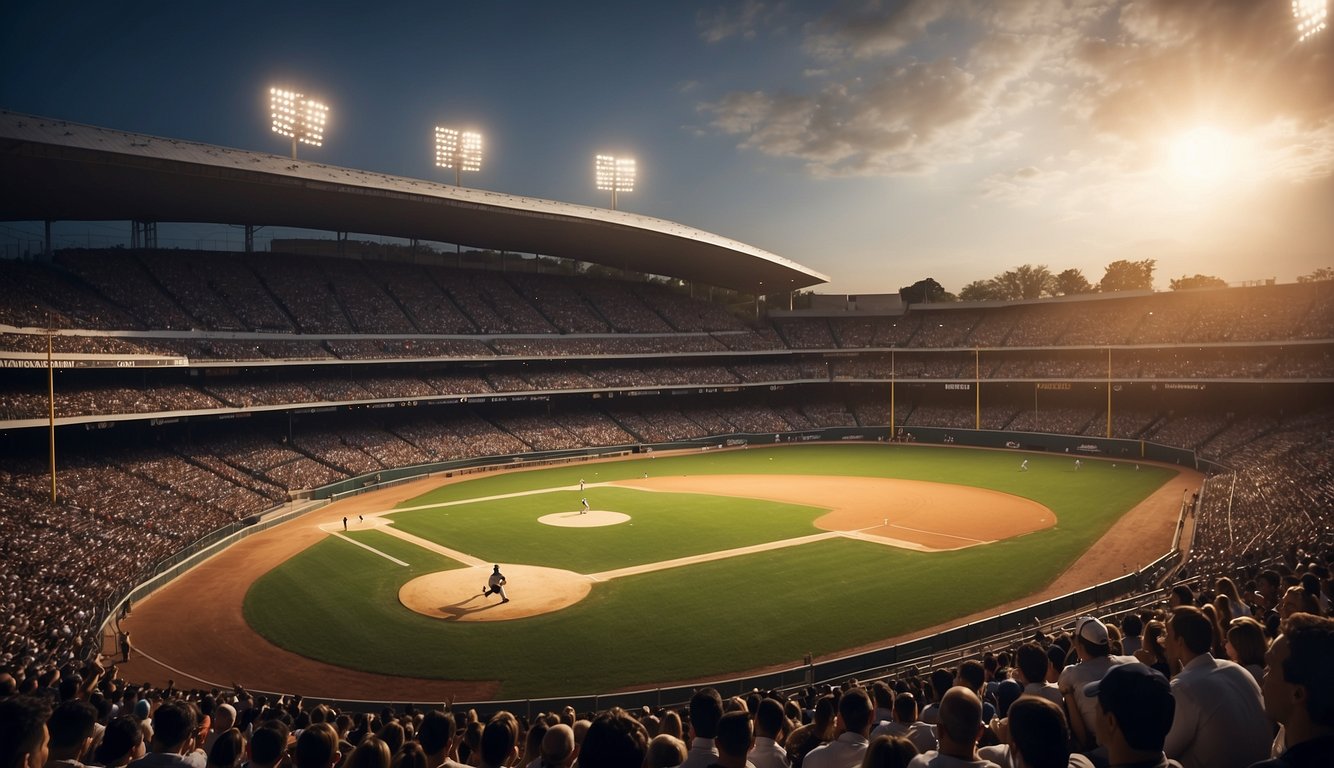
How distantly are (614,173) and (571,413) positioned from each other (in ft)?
72.2

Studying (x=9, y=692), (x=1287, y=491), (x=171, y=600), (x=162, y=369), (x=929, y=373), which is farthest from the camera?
(x=929, y=373)

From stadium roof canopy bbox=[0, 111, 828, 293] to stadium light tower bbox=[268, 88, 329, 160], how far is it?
4075 mm

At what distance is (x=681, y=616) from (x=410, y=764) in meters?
19.1

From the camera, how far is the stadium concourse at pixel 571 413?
326 inches

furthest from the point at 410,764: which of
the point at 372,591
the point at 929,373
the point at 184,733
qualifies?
the point at 929,373

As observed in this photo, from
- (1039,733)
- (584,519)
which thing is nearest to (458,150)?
(584,519)

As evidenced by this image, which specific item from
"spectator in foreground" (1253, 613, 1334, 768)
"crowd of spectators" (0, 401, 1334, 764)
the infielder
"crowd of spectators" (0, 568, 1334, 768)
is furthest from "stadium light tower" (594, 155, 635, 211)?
"spectator in foreground" (1253, 613, 1334, 768)

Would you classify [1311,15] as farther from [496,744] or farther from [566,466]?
[566,466]

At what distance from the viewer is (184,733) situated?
18.0ft

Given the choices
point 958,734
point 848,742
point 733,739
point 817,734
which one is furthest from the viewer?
point 817,734

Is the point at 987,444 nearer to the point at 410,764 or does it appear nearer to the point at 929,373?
the point at 929,373

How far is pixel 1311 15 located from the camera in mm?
28562

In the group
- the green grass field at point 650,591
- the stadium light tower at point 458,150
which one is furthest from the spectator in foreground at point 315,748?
the stadium light tower at point 458,150

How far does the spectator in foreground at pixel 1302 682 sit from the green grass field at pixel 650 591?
53.4 ft
